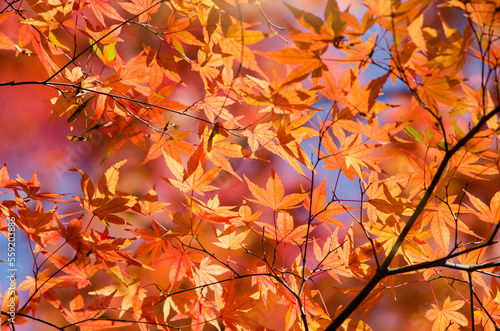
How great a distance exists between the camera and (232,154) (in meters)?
0.66

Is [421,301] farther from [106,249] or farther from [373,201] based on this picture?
[106,249]

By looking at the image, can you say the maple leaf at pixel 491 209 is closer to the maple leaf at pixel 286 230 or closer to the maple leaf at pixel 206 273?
the maple leaf at pixel 286 230

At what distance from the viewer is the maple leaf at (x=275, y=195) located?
59 cm

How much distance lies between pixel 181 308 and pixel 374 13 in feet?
2.04

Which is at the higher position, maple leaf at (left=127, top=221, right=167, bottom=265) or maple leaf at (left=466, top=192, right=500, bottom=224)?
maple leaf at (left=127, top=221, right=167, bottom=265)

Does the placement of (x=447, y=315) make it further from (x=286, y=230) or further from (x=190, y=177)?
(x=190, y=177)

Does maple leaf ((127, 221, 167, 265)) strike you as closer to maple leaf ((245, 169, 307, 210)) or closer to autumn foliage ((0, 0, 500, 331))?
autumn foliage ((0, 0, 500, 331))

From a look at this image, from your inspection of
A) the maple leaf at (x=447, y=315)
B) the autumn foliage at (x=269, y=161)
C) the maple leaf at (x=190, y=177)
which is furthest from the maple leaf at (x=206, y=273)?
the maple leaf at (x=447, y=315)

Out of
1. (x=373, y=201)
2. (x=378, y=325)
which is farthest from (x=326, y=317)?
(x=378, y=325)

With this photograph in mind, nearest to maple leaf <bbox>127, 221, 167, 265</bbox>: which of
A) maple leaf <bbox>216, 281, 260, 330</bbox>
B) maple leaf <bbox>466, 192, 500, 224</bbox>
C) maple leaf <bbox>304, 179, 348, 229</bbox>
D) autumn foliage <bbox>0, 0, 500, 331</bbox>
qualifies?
autumn foliage <bbox>0, 0, 500, 331</bbox>

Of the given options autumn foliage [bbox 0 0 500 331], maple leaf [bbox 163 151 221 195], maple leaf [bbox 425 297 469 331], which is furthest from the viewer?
maple leaf [bbox 425 297 469 331]

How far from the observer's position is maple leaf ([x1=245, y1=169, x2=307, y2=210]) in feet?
1.94

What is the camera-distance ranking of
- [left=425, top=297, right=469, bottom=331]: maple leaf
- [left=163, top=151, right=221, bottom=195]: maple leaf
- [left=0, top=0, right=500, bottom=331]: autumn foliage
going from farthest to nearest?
1. [left=425, top=297, right=469, bottom=331]: maple leaf
2. [left=163, top=151, right=221, bottom=195]: maple leaf
3. [left=0, top=0, right=500, bottom=331]: autumn foliage

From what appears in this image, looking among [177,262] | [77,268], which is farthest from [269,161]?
[77,268]
